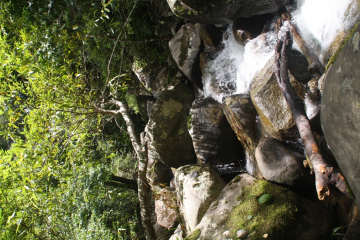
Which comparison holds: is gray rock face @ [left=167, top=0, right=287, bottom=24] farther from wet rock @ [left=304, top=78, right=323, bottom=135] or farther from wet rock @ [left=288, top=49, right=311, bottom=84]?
wet rock @ [left=304, top=78, right=323, bottom=135]

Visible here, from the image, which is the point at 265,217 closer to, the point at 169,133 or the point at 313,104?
the point at 313,104

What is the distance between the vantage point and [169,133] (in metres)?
6.01

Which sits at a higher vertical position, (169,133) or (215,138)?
(169,133)

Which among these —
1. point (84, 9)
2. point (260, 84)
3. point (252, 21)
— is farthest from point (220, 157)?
point (84, 9)

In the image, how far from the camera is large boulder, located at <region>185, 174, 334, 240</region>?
245cm

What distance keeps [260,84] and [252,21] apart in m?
1.82

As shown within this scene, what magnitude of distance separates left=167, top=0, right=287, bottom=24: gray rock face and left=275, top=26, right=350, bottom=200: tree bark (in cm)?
71

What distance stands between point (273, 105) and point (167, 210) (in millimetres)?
3770

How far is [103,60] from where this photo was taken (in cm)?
633

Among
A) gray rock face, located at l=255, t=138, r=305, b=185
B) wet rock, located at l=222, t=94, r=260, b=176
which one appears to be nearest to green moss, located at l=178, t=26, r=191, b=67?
wet rock, located at l=222, t=94, r=260, b=176

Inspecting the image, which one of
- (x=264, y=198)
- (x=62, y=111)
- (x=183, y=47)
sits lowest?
(x=264, y=198)

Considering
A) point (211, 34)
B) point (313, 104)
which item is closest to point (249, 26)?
point (211, 34)

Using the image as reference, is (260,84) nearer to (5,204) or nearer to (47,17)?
(5,204)

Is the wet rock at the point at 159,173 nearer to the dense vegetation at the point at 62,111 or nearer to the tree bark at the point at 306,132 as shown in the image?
the dense vegetation at the point at 62,111
